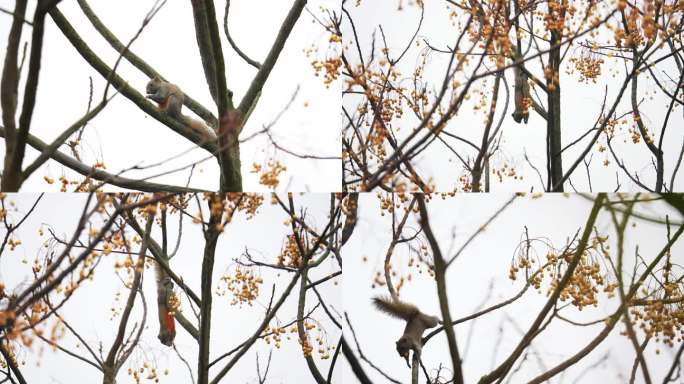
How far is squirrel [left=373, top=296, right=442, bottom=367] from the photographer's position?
225 centimetres

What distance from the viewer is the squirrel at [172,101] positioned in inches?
86.4

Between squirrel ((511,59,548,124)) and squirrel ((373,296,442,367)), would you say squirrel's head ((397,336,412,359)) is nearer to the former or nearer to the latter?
squirrel ((373,296,442,367))

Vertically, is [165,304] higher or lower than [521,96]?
lower

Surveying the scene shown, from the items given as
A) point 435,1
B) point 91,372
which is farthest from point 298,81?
point 91,372

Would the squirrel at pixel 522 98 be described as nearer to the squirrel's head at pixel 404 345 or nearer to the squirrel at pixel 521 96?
the squirrel at pixel 521 96

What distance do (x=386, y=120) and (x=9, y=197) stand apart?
0.99 meters

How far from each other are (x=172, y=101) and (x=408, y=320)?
0.84 meters

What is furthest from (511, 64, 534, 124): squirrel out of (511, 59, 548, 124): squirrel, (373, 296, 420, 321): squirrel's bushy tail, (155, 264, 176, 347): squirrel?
(155, 264, 176, 347): squirrel

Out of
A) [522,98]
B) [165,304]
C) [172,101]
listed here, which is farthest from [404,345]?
[172,101]

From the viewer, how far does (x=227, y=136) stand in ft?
7.20

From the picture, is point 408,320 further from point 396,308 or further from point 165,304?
point 165,304

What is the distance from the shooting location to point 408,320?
2.26 meters

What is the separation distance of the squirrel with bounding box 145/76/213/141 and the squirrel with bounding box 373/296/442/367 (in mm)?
633

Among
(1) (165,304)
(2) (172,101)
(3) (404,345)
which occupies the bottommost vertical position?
(3) (404,345)
